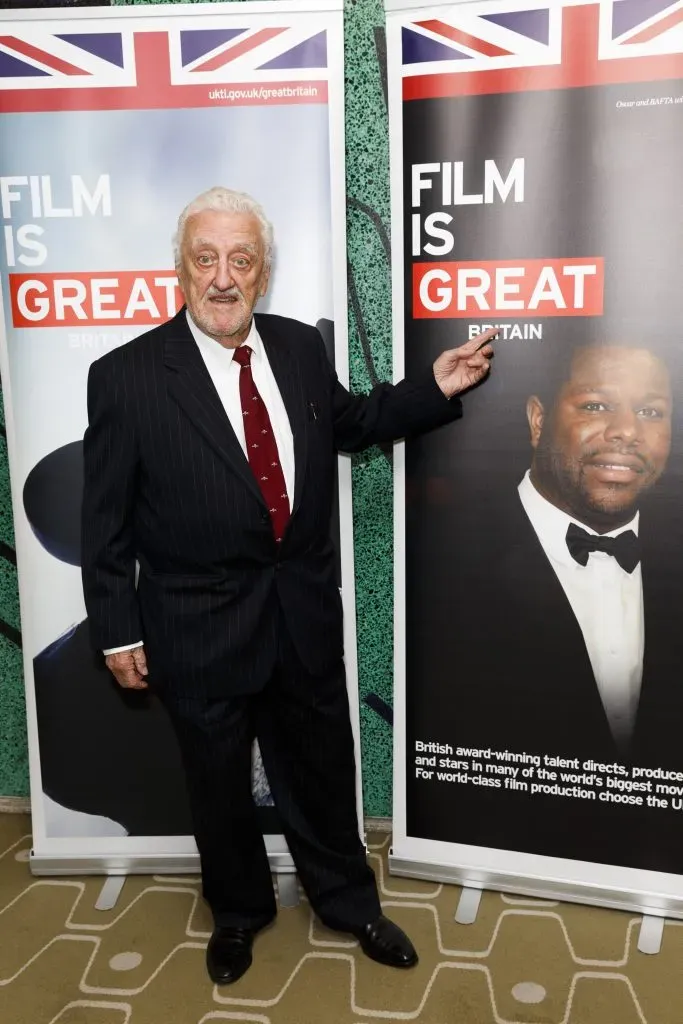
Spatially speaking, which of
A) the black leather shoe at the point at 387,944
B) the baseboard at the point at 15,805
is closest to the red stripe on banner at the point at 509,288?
the black leather shoe at the point at 387,944

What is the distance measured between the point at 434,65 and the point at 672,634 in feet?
4.65

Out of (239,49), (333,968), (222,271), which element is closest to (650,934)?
(333,968)

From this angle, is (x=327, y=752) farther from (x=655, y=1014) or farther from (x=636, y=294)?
(x=636, y=294)

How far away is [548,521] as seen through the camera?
2211mm

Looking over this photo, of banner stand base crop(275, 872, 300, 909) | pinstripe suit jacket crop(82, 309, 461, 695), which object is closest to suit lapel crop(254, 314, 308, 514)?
pinstripe suit jacket crop(82, 309, 461, 695)

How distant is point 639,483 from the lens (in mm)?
2119

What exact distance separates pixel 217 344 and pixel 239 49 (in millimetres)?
684

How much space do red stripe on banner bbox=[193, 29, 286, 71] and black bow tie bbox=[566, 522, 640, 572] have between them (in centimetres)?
132

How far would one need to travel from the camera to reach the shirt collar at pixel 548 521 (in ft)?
7.21

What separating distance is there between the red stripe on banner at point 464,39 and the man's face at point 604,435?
681 millimetres

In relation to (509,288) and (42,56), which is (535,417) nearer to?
(509,288)

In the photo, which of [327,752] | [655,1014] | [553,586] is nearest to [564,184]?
[553,586]

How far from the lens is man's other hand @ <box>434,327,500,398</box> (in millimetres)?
2145

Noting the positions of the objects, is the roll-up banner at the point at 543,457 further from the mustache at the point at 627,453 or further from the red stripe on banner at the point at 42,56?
the red stripe on banner at the point at 42,56
